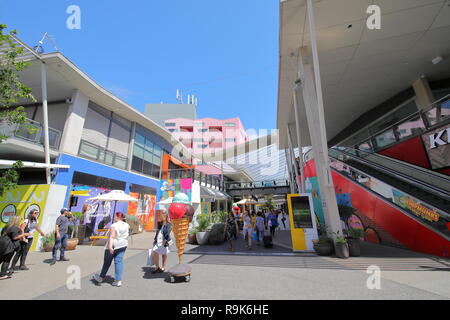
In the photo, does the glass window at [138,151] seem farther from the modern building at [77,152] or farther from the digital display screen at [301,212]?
the digital display screen at [301,212]

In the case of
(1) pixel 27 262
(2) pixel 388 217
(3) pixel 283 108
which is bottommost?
(1) pixel 27 262

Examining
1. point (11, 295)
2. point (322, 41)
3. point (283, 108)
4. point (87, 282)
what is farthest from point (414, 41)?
point (11, 295)

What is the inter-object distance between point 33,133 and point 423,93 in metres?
21.2

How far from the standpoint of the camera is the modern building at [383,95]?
6.45 m

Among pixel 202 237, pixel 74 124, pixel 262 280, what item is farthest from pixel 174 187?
pixel 262 280

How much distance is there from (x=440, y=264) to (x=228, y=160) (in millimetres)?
28493

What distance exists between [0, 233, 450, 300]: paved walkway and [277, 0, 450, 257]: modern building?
148 centimetres

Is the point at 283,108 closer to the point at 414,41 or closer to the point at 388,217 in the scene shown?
the point at 414,41

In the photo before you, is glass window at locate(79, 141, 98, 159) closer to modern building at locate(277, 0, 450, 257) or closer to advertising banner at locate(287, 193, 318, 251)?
advertising banner at locate(287, 193, 318, 251)

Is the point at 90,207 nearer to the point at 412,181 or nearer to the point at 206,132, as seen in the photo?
the point at 412,181

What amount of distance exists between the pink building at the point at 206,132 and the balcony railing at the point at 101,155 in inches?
1205

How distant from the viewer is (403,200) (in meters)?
6.34

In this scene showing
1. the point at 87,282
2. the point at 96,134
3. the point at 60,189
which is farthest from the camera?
the point at 96,134

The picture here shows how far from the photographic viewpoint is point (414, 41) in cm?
820
